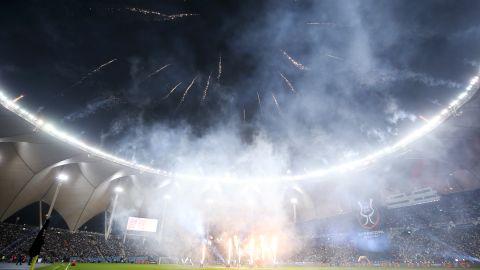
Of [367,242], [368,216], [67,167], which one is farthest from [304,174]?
[67,167]

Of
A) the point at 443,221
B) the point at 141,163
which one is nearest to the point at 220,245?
the point at 141,163

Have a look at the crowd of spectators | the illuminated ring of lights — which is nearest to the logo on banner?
the crowd of spectators

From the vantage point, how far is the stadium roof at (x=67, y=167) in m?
25.4

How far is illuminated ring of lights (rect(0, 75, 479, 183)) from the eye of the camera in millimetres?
22828

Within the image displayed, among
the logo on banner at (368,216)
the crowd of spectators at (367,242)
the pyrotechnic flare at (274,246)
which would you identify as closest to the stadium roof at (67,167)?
the crowd of spectators at (367,242)

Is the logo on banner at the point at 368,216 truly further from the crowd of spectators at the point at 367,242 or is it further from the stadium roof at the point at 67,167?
the stadium roof at the point at 67,167

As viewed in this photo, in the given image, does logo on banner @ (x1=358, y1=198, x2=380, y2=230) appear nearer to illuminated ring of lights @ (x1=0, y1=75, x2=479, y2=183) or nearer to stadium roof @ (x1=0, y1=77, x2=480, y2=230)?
illuminated ring of lights @ (x1=0, y1=75, x2=479, y2=183)

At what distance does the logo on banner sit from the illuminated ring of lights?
7014mm

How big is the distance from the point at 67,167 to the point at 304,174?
37053 millimetres

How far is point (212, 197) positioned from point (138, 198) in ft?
47.2

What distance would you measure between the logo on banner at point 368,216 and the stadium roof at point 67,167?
1127 centimetres

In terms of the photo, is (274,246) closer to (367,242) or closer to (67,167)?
(367,242)

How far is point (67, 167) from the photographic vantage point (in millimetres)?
37688

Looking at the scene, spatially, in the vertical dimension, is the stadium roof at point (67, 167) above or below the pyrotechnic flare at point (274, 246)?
above
